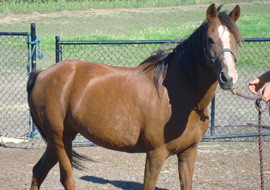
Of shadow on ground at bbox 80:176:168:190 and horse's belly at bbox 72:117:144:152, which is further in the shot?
shadow on ground at bbox 80:176:168:190

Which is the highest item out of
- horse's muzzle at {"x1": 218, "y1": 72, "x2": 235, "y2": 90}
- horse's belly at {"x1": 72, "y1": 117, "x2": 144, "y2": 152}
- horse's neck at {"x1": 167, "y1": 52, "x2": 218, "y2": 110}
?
horse's muzzle at {"x1": 218, "y1": 72, "x2": 235, "y2": 90}

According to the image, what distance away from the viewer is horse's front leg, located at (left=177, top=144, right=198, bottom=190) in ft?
12.2

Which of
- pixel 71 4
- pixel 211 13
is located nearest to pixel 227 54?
pixel 211 13

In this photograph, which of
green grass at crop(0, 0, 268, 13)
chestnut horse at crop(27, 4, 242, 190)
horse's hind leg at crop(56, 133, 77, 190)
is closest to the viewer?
chestnut horse at crop(27, 4, 242, 190)

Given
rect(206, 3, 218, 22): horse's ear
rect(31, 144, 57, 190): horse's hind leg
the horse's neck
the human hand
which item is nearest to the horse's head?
rect(206, 3, 218, 22): horse's ear

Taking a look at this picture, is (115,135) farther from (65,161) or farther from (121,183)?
(121,183)

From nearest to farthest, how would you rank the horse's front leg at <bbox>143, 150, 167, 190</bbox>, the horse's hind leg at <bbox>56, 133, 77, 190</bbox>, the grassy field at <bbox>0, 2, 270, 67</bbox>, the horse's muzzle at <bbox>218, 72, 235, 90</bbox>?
the horse's muzzle at <bbox>218, 72, 235, 90</bbox>
the horse's front leg at <bbox>143, 150, 167, 190</bbox>
the horse's hind leg at <bbox>56, 133, 77, 190</bbox>
the grassy field at <bbox>0, 2, 270, 67</bbox>

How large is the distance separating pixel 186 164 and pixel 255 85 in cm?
96

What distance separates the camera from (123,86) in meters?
3.74

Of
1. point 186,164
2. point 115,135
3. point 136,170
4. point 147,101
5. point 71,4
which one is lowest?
point 71,4

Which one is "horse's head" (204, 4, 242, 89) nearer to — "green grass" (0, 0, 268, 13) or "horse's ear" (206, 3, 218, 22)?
"horse's ear" (206, 3, 218, 22)

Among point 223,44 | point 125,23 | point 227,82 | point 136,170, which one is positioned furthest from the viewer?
point 125,23

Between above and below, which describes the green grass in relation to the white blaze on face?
below

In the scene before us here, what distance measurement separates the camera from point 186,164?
378 centimetres
